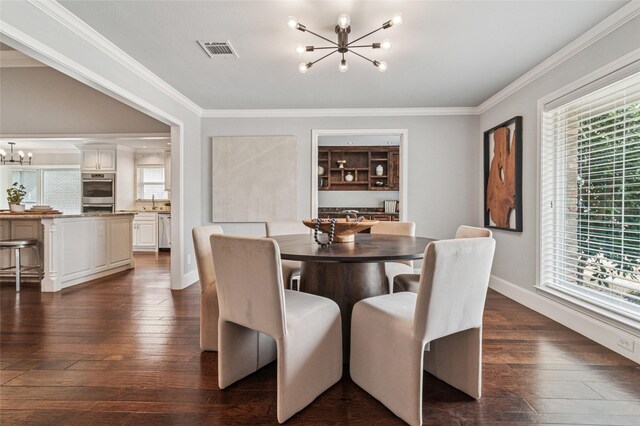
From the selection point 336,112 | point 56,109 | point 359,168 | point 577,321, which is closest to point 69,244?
point 56,109

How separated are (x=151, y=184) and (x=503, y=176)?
7.37 meters

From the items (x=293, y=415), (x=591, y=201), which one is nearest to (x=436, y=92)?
(x=591, y=201)

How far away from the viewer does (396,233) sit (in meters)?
3.13

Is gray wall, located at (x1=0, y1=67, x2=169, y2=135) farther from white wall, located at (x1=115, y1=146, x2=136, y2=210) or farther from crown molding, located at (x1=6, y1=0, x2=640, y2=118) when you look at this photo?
white wall, located at (x1=115, y1=146, x2=136, y2=210)

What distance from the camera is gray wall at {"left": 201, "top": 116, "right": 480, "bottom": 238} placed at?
447 cm

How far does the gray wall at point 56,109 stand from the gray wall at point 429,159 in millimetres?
1690

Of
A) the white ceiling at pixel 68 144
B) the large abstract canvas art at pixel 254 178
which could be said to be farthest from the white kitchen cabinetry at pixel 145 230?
the large abstract canvas art at pixel 254 178

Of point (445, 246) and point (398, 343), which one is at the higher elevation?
point (445, 246)

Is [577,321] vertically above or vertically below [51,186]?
below

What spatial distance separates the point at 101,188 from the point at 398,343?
304 inches

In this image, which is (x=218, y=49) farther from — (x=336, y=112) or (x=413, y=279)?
(x=413, y=279)

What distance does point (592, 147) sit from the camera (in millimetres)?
2662

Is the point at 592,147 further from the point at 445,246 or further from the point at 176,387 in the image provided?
the point at 176,387

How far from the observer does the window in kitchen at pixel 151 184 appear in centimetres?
782
